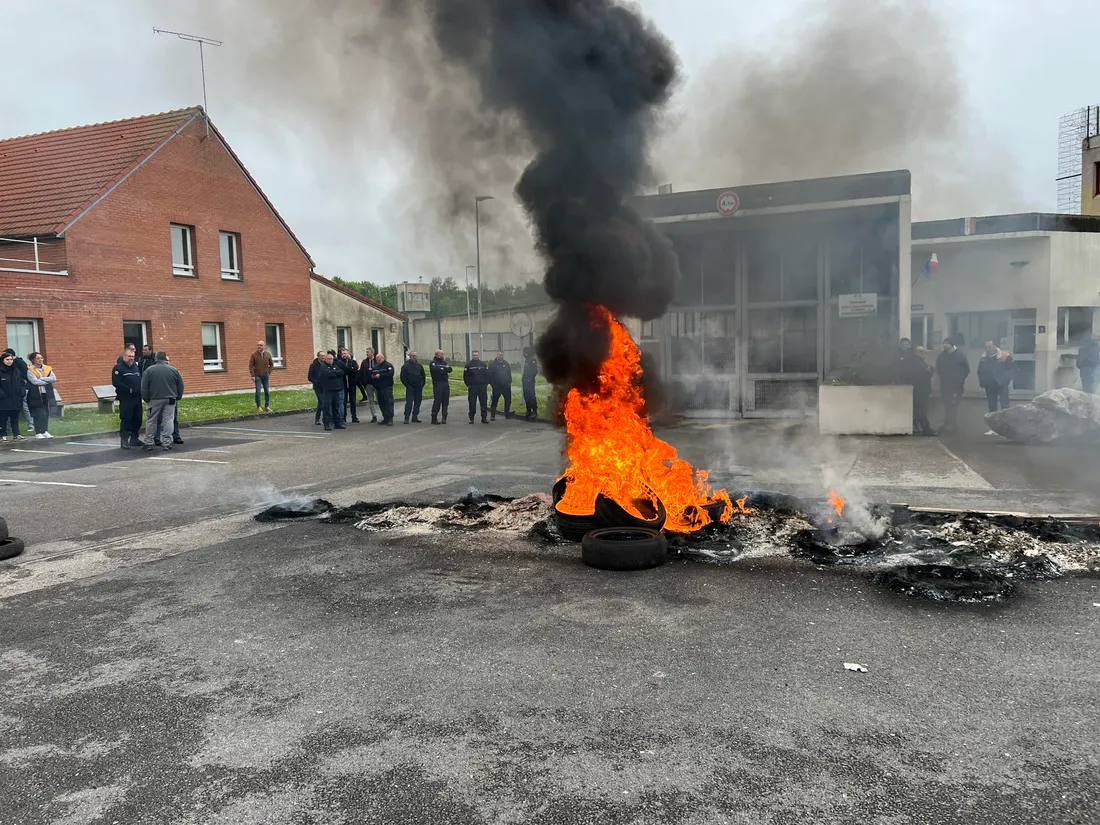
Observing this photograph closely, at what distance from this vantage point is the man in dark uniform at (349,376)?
16891mm

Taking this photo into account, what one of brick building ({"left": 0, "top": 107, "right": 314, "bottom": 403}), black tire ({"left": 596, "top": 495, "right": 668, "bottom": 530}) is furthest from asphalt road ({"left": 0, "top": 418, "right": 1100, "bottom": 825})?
brick building ({"left": 0, "top": 107, "right": 314, "bottom": 403})

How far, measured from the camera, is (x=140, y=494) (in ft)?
31.0

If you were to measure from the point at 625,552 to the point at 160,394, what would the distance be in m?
10.6

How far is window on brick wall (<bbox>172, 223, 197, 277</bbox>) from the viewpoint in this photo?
74.1 ft

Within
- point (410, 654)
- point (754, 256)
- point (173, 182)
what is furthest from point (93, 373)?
point (410, 654)

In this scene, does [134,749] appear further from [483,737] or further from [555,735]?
[555,735]

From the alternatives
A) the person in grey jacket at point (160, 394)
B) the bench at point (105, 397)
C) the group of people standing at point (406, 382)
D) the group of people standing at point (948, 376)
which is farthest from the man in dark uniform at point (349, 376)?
the group of people standing at point (948, 376)

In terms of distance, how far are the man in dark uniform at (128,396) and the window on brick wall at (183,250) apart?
31.8 ft

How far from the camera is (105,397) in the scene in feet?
61.6

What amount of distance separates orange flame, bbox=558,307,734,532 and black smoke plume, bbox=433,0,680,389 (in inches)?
7.5

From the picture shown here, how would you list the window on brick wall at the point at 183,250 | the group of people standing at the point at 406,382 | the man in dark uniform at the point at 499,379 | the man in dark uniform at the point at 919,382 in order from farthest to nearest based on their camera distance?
the window on brick wall at the point at 183,250 → the man in dark uniform at the point at 499,379 → the group of people standing at the point at 406,382 → the man in dark uniform at the point at 919,382

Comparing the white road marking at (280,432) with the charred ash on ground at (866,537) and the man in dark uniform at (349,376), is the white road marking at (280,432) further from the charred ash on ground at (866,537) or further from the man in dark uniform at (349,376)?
the charred ash on ground at (866,537)

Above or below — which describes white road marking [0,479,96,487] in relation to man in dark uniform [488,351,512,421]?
below

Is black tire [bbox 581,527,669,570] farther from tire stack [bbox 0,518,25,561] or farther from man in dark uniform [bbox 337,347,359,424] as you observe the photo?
man in dark uniform [bbox 337,347,359,424]
